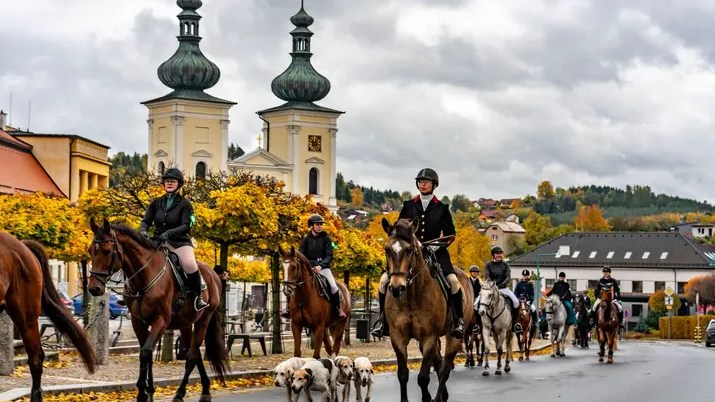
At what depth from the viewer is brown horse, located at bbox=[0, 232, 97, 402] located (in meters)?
14.0

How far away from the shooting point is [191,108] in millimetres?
137000

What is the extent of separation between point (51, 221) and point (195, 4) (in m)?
107

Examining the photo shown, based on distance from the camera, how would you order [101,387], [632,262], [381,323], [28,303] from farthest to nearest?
[632,262] < [101,387] < [381,323] < [28,303]

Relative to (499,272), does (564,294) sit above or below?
below

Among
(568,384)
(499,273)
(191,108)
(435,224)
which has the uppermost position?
(191,108)

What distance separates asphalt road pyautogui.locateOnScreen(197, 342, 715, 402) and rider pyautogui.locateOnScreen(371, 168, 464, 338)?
2.07m

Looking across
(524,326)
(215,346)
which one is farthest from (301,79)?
(215,346)

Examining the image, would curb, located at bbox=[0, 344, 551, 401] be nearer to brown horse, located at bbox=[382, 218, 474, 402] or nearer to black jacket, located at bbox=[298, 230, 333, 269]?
A: black jacket, located at bbox=[298, 230, 333, 269]

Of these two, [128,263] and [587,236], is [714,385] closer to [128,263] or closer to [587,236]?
[128,263]

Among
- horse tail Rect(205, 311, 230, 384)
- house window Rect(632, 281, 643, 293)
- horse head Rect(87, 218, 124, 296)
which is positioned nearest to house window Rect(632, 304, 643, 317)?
house window Rect(632, 281, 643, 293)

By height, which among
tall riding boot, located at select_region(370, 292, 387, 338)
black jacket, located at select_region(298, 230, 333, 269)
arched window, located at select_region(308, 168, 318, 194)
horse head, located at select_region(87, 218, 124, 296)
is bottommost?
tall riding boot, located at select_region(370, 292, 387, 338)

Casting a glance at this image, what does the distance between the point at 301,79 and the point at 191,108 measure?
1579cm

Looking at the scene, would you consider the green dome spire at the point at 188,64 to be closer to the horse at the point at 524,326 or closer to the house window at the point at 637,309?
the house window at the point at 637,309

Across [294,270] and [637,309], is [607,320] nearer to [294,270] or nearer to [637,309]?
[294,270]
